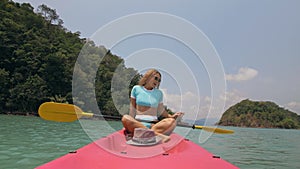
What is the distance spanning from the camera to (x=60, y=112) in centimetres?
434

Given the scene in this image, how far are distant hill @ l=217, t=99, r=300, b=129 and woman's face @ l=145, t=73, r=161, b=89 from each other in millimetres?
52058

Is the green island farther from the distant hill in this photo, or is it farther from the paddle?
the distant hill

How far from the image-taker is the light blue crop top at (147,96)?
3.58 m

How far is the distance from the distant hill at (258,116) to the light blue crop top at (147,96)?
52.0 meters

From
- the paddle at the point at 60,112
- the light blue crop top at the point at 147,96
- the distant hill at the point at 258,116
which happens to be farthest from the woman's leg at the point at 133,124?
the distant hill at the point at 258,116

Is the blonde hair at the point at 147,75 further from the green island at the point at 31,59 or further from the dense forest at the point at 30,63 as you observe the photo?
the dense forest at the point at 30,63

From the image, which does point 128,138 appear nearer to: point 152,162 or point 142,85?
point 142,85

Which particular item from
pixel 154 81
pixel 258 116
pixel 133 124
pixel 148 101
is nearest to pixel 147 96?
pixel 148 101

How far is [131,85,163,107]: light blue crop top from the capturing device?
358 cm

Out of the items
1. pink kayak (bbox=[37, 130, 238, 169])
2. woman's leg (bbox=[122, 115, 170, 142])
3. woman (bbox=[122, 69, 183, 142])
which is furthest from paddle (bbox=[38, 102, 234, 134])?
pink kayak (bbox=[37, 130, 238, 169])

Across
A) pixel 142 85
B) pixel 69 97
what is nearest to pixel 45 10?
pixel 69 97

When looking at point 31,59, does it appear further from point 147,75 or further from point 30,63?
point 147,75

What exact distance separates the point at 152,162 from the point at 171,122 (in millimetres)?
1191

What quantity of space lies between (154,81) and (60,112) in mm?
Answer: 1664
